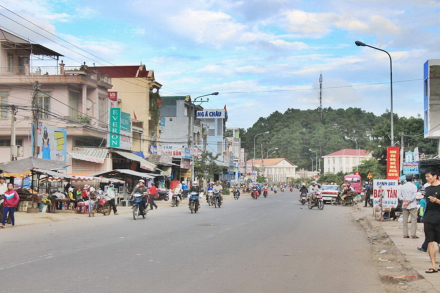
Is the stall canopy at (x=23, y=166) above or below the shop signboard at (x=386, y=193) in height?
above

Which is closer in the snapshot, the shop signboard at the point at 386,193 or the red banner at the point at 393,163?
the shop signboard at the point at 386,193

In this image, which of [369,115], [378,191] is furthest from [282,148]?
[378,191]

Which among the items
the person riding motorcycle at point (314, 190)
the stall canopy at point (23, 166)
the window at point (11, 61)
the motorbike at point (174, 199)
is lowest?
the motorbike at point (174, 199)

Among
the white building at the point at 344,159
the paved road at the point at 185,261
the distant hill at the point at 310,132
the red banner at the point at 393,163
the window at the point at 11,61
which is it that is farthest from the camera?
the distant hill at the point at 310,132

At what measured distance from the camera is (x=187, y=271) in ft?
28.6

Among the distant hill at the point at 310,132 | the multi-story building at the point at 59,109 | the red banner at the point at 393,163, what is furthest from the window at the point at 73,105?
the distant hill at the point at 310,132

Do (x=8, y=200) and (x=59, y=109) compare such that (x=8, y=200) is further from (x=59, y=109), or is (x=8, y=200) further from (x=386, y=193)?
(x=59, y=109)

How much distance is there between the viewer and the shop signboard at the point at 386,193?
20.0 m

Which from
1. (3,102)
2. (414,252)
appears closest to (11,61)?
(3,102)

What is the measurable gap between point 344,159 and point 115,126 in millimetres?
112213

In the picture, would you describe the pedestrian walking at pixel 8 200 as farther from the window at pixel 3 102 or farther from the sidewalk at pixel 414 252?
the window at pixel 3 102

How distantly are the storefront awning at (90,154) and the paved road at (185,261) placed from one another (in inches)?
717

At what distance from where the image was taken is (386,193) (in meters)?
20.1

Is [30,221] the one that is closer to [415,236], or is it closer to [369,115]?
[415,236]
